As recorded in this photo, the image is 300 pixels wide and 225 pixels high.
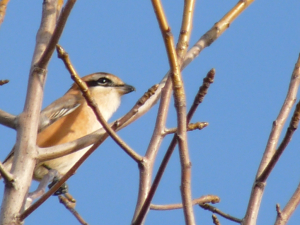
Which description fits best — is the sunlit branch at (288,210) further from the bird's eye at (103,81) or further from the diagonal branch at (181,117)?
the bird's eye at (103,81)

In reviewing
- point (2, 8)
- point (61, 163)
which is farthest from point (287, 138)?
point (61, 163)

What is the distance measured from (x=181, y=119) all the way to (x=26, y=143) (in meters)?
1.25

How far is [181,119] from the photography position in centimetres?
229

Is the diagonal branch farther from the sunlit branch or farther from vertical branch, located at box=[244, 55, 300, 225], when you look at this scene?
the sunlit branch

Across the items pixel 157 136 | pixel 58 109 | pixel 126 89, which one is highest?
pixel 126 89

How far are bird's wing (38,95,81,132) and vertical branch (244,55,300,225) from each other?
12.0ft

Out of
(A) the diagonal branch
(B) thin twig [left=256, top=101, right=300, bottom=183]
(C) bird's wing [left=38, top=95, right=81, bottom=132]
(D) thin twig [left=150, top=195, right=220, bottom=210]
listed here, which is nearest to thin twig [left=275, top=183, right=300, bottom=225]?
(B) thin twig [left=256, top=101, right=300, bottom=183]

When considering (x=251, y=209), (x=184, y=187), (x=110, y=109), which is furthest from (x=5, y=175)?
(x=110, y=109)

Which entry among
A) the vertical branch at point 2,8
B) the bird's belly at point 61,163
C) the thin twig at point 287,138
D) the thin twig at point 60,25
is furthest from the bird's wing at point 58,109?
the thin twig at point 287,138

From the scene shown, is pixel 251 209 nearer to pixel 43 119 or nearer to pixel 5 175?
pixel 5 175

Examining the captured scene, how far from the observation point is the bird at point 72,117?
5.75 meters

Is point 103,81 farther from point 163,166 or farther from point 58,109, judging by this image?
point 163,166

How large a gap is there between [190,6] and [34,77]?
117 centimetres

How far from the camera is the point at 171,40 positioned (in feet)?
7.75
